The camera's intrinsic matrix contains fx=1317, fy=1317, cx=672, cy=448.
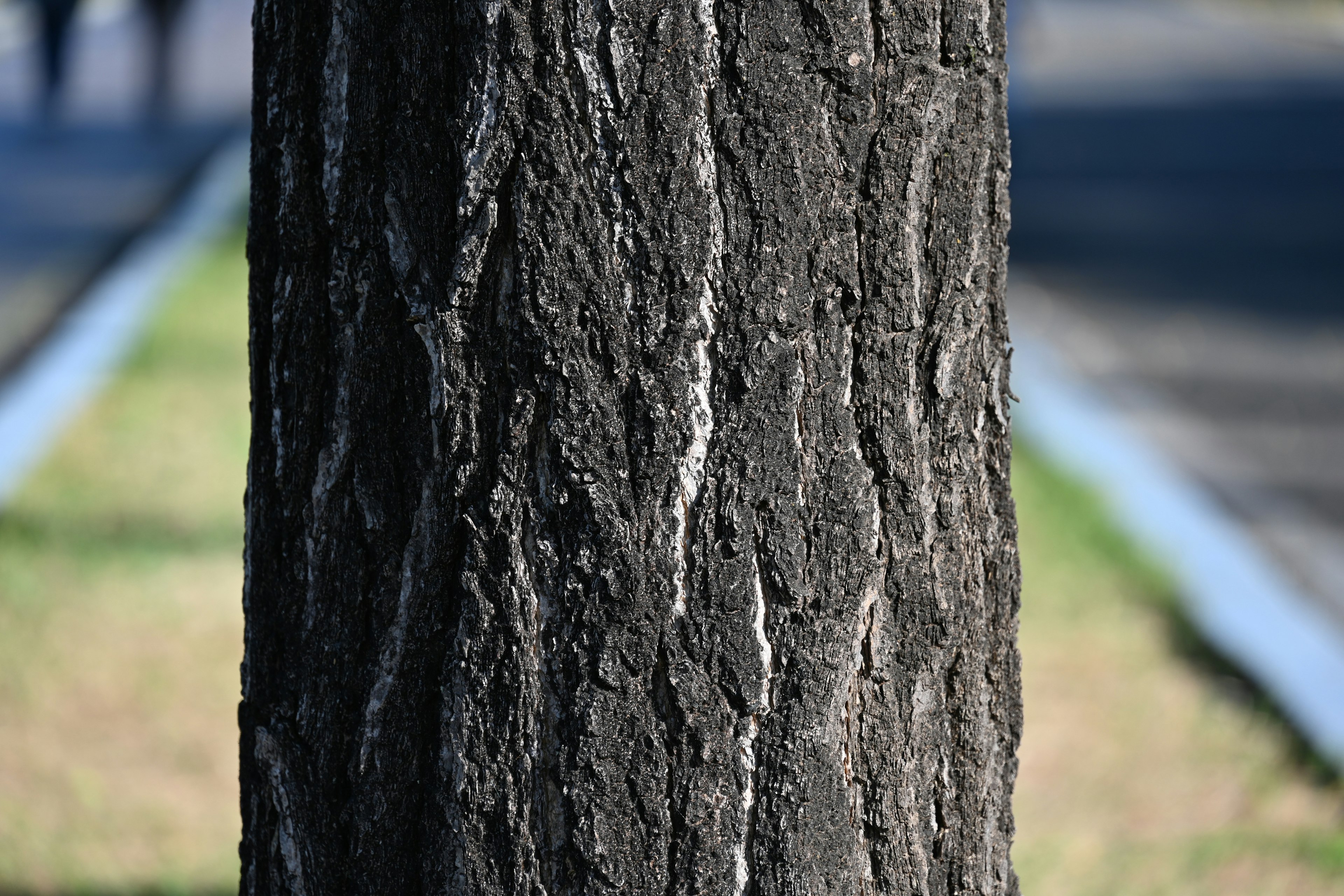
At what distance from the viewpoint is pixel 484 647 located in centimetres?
147

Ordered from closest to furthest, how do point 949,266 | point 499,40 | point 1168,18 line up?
1. point 499,40
2. point 949,266
3. point 1168,18

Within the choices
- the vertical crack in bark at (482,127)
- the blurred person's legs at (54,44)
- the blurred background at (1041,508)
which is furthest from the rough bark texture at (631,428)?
the blurred person's legs at (54,44)

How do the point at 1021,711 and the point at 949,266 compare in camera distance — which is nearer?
the point at 949,266

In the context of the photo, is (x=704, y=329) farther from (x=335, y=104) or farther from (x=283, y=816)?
(x=283, y=816)

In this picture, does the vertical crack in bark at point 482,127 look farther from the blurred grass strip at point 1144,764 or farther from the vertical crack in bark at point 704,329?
the blurred grass strip at point 1144,764

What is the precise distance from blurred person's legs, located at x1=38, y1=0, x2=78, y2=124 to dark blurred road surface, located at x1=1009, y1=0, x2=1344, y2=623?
7474 mm

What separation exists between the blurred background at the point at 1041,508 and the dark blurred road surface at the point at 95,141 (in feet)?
→ 0.18

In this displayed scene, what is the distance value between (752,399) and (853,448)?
14 centimetres

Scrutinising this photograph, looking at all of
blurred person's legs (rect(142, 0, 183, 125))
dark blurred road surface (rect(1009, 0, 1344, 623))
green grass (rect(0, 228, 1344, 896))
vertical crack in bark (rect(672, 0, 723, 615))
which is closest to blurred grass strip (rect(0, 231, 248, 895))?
green grass (rect(0, 228, 1344, 896))

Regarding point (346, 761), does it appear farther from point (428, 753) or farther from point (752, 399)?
point (752, 399)

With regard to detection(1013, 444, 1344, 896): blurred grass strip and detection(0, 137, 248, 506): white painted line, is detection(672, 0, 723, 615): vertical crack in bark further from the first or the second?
detection(0, 137, 248, 506): white painted line

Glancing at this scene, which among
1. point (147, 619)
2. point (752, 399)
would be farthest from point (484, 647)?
point (147, 619)

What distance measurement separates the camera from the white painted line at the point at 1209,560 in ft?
13.2

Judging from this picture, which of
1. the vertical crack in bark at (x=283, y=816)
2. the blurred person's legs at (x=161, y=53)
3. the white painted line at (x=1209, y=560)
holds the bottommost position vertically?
the vertical crack in bark at (x=283, y=816)
